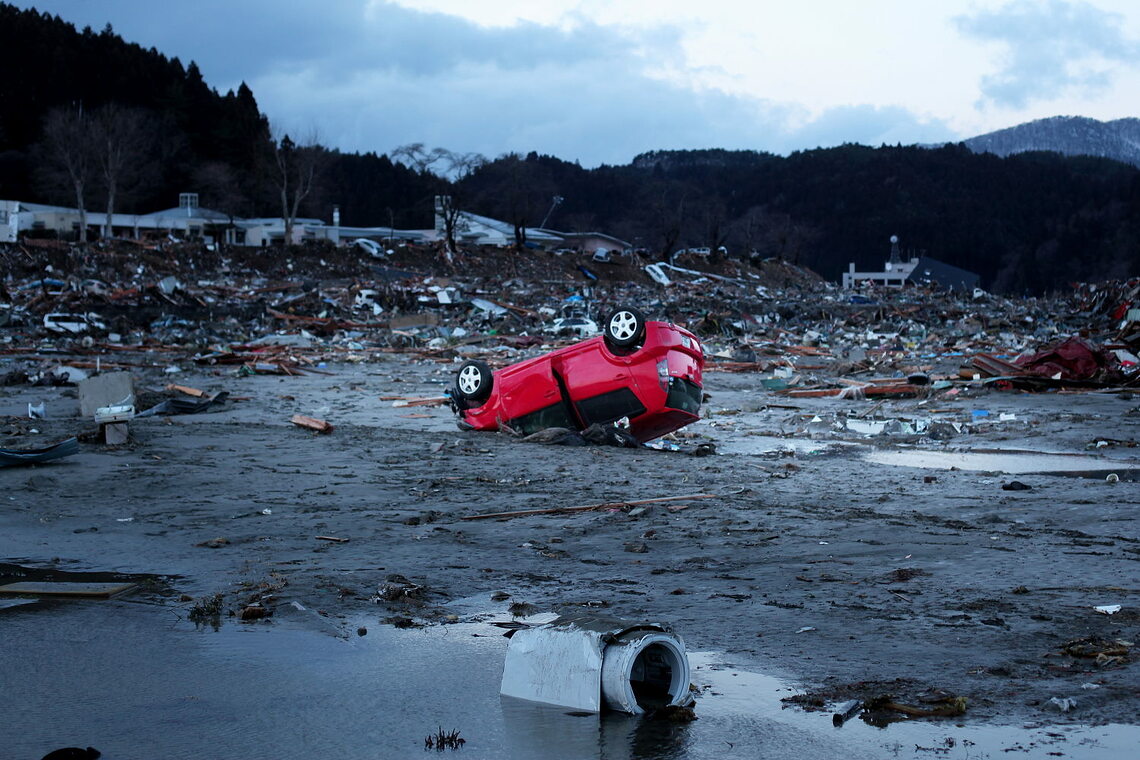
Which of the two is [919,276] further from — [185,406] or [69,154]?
[185,406]

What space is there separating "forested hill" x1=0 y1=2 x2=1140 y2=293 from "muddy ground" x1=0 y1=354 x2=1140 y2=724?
60.9 m

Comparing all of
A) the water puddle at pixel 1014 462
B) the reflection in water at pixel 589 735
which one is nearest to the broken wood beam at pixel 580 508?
the reflection in water at pixel 589 735

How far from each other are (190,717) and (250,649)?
740mm

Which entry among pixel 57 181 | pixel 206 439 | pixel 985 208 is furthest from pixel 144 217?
pixel 985 208

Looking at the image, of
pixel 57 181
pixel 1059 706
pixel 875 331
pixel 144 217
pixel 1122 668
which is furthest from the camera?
pixel 144 217

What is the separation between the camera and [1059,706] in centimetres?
353

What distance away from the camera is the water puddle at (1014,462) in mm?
9531

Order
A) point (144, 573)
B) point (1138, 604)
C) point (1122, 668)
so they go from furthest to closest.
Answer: point (144, 573)
point (1138, 604)
point (1122, 668)

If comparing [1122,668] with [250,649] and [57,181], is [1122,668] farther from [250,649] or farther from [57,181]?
[57,181]

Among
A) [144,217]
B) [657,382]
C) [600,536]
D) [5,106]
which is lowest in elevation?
[600,536]

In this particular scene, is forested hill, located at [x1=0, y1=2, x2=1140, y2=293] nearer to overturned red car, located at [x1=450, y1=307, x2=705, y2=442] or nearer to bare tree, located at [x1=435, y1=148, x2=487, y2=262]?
bare tree, located at [x1=435, y1=148, x2=487, y2=262]

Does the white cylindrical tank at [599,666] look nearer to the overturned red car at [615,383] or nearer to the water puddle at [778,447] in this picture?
the overturned red car at [615,383]

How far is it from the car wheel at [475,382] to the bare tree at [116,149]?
52925 millimetres

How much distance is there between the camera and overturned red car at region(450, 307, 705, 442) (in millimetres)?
10836
